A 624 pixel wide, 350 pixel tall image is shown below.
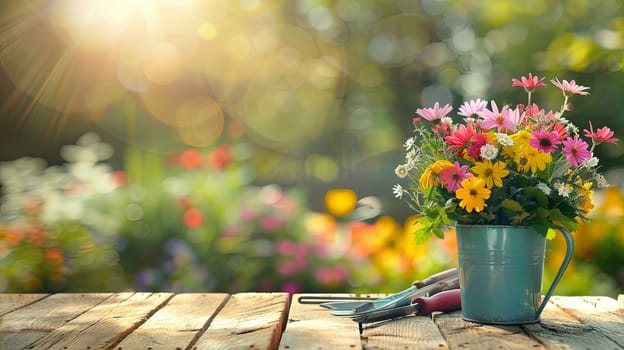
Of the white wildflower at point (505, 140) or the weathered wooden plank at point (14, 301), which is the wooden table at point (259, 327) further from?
the white wildflower at point (505, 140)

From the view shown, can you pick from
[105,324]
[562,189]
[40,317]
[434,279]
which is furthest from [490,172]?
[40,317]

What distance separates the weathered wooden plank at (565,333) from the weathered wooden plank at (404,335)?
0.62 feet

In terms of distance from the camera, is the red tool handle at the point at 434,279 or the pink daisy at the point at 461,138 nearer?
the pink daisy at the point at 461,138

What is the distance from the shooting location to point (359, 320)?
5.40 feet

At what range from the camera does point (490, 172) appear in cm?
155

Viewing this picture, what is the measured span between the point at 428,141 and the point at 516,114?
0.18 metres

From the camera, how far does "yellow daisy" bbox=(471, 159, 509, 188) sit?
1.54 meters

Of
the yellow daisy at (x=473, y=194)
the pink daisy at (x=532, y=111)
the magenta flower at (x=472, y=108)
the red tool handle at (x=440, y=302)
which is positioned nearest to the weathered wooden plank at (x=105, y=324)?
the red tool handle at (x=440, y=302)

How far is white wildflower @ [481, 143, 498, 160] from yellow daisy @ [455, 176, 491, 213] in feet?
0.15

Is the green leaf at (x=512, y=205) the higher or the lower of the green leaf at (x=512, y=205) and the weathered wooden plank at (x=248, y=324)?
the higher

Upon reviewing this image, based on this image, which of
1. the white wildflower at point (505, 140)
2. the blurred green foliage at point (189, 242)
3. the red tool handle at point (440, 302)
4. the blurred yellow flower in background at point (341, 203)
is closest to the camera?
the white wildflower at point (505, 140)

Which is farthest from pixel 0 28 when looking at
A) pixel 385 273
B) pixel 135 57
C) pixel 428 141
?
pixel 428 141

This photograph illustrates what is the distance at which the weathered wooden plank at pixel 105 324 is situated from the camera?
1447mm

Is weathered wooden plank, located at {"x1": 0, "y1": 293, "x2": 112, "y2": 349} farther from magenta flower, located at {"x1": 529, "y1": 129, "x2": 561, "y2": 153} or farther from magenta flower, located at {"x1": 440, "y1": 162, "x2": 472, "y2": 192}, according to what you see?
magenta flower, located at {"x1": 529, "y1": 129, "x2": 561, "y2": 153}
